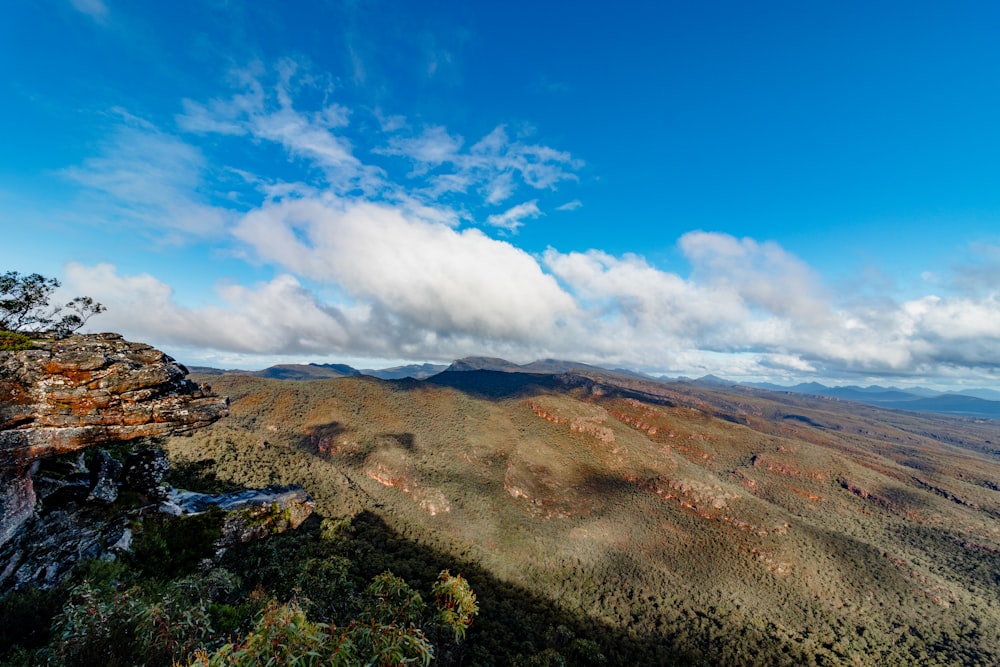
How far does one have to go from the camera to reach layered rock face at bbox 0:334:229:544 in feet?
46.7

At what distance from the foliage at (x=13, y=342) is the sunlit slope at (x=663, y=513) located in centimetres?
7063

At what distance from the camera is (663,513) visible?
394 feet

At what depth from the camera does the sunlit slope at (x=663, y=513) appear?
267 feet

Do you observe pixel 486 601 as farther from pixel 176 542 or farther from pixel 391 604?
pixel 176 542

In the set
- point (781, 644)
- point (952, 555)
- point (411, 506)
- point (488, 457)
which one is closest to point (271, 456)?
point (411, 506)

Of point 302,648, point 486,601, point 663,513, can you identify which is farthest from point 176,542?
point 663,513

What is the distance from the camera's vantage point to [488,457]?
148 m

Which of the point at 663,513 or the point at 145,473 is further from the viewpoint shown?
the point at 663,513

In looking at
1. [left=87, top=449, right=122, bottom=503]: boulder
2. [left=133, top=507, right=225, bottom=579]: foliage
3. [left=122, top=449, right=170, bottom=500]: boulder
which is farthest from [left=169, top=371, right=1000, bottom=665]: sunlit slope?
[left=87, top=449, right=122, bottom=503]: boulder

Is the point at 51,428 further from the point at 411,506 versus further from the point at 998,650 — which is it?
the point at 998,650

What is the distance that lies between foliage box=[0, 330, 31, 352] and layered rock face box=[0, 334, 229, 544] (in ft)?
1.14

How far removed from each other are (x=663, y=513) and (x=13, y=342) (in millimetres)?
144044

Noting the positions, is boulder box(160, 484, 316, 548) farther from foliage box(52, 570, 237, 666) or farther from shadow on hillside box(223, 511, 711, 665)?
foliage box(52, 570, 237, 666)

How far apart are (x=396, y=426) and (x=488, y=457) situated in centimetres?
4553
